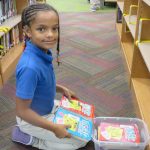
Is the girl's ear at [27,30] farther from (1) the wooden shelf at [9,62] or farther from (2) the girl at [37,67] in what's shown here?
(1) the wooden shelf at [9,62]

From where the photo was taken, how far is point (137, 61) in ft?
6.68

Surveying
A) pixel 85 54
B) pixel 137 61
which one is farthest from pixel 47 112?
pixel 85 54

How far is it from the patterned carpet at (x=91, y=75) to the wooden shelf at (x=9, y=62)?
7 centimetres

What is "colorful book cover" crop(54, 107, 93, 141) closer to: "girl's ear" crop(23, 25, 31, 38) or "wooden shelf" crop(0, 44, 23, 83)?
"girl's ear" crop(23, 25, 31, 38)

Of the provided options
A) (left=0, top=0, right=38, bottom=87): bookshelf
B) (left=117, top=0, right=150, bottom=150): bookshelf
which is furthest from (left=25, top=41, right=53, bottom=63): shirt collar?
(left=0, top=0, right=38, bottom=87): bookshelf

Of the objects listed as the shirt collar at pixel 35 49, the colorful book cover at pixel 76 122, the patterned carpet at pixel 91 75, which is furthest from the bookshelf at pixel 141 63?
the shirt collar at pixel 35 49

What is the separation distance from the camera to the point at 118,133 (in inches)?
55.0

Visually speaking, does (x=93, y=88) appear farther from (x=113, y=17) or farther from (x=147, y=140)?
(x=113, y=17)

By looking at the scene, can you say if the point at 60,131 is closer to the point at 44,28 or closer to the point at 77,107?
the point at 77,107

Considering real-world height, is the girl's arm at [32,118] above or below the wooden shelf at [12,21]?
below

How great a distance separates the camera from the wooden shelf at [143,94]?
5.26 feet

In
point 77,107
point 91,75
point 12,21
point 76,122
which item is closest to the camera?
point 76,122

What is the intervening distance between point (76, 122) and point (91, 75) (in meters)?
1.04

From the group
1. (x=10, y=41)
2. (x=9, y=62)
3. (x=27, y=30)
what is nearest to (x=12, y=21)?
(x=10, y=41)
